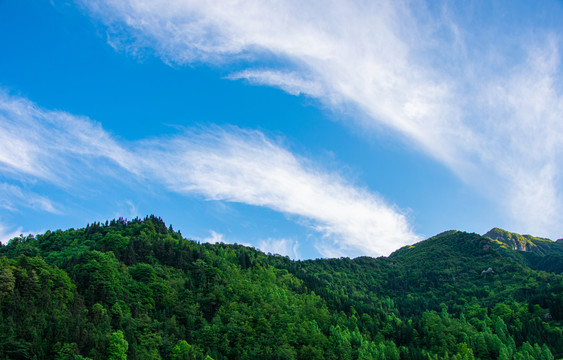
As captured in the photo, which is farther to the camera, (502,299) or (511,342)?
(502,299)

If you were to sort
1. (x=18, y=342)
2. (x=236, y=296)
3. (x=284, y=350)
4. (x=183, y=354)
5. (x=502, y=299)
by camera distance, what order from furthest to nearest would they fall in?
(x=502, y=299) < (x=236, y=296) < (x=284, y=350) < (x=183, y=354) < (x=18, y=342)

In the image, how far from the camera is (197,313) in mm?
124188

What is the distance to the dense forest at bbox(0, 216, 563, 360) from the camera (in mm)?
86388

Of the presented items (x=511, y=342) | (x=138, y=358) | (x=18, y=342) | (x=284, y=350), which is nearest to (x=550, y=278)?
(x=511, y=342)

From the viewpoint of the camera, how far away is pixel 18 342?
7412 centimetres

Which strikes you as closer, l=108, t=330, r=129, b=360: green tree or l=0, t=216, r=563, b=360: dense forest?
l=108, t=330, r=129, b=360: green tree

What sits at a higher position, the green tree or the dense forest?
the dense forest

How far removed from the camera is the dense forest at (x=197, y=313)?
86.4 meters

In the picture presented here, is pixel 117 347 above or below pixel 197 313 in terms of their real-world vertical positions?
below

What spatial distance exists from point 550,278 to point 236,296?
166914 millimetres

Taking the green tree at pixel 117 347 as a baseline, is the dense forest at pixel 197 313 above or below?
above

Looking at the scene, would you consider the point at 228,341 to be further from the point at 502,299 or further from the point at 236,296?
the point at 502,299

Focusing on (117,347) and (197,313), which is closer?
(117,347)

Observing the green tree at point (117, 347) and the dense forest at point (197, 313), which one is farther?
the dense forest at point (197, 313)
